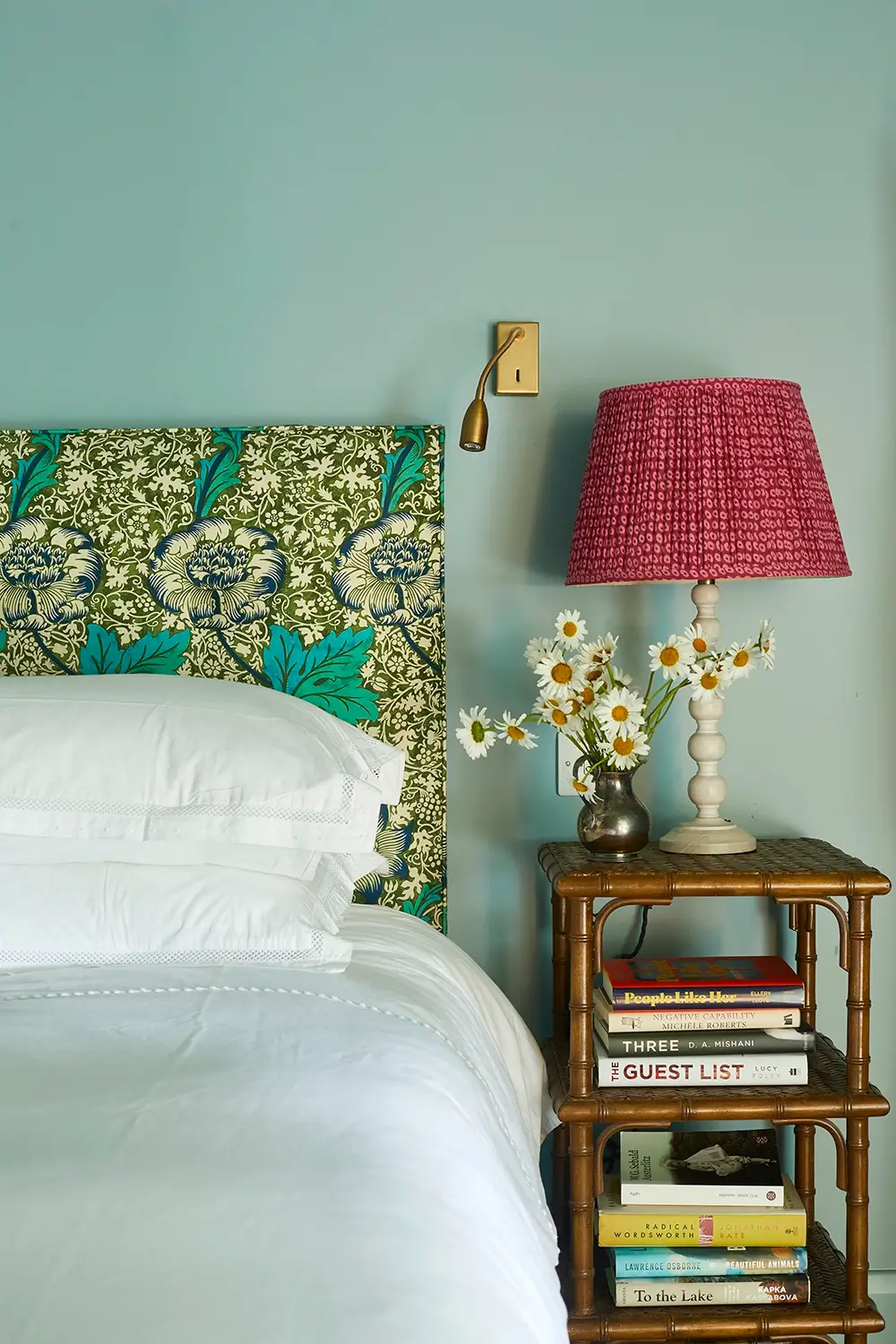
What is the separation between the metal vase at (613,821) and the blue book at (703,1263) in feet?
1.79

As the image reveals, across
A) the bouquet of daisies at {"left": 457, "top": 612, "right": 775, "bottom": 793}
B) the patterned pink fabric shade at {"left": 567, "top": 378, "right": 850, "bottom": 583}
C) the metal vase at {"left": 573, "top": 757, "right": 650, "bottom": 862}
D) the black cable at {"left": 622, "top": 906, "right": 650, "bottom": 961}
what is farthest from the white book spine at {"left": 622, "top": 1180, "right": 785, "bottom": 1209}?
the patterned pink fabric shade at {"left": 567, "top": 378, "right": 850, "bottom": 583}

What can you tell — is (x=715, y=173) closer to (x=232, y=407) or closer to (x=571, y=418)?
(x=571, y=418)

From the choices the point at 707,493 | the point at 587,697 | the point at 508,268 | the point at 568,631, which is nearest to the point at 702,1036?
the point at 587,697

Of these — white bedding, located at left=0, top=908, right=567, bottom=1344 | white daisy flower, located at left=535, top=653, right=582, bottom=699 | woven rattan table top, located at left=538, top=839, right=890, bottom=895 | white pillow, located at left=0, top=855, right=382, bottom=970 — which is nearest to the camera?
white bedding, located at left=0, top=908, right=567, bottom=1344

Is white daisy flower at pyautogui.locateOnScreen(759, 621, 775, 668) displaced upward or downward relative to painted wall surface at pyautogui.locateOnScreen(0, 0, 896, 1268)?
downward

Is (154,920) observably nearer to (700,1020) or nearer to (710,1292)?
(700,1020)

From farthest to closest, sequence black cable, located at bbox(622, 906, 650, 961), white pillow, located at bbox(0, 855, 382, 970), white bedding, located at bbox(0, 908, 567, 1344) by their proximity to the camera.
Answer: black cable, located at bbox(622, 906, 650, 961)
white pillow, located at bbox(0, 855, 382, 970)
white bedding, located at bbox(0, 908, 567, 1344)

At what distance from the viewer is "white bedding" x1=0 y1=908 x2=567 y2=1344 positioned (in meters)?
0.63

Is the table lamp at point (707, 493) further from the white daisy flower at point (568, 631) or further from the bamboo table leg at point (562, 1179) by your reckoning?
the bamboo table leg at point (562, 1179)

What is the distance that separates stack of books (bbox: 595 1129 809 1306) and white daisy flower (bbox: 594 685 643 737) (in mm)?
641

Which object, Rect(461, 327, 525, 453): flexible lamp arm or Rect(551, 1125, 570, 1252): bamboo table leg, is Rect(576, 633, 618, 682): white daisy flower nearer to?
Rect(461, 327, 525, 453): flexible lamp arm

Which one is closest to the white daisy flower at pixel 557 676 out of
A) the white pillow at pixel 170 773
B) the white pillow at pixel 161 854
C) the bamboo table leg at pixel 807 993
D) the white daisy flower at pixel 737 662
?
the white daisy flower at pixel 737 662

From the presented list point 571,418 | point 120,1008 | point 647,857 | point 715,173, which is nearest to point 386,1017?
point 120,1008

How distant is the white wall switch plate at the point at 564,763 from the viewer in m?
1.87
